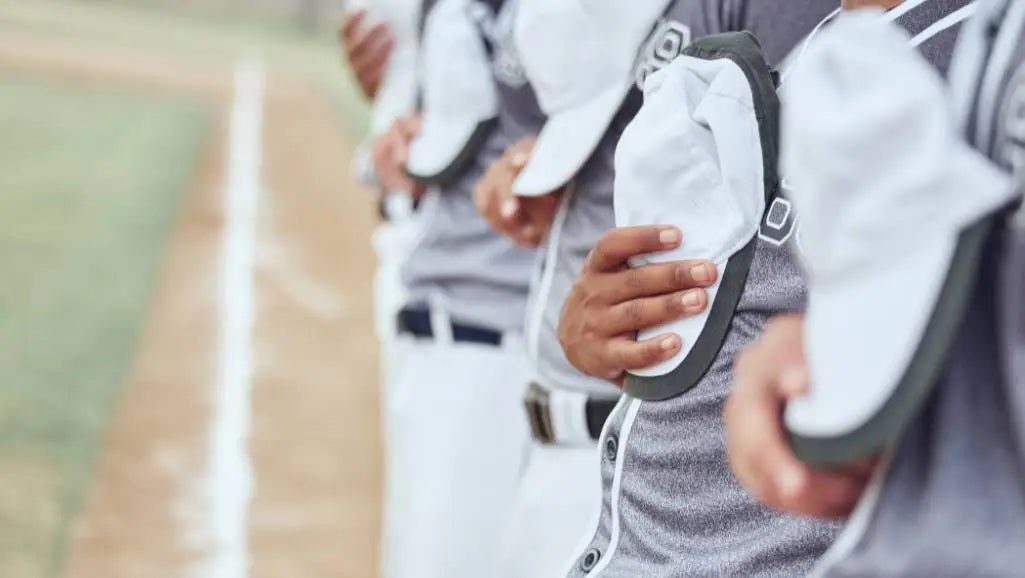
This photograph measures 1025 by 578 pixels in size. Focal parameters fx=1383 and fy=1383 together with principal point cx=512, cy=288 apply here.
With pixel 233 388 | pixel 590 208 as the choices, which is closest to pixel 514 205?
pixel 590 208

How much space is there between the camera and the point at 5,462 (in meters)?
4.12

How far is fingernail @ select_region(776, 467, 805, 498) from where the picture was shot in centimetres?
94

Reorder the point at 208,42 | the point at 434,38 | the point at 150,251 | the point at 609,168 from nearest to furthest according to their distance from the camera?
the point at 609,168 < the point at 434,38 < the point at 150,251 < the point at 208,42

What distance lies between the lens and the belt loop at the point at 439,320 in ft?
8.48

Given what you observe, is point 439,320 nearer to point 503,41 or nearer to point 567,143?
point 503,41

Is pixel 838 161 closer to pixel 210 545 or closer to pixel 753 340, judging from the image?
pixel 753 340

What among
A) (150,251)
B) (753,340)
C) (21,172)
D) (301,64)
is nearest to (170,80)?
(301,64)

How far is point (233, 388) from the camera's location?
539cm

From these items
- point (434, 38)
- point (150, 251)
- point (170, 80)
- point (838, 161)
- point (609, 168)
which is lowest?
point (838, 161)

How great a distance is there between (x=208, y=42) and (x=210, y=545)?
22214 millimetres

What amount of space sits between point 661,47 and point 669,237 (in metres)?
0.45

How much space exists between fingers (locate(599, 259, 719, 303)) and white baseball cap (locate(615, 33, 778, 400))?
0.04 ft

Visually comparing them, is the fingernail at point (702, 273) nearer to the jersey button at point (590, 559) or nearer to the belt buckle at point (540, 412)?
the jersey button at point (590, 559)

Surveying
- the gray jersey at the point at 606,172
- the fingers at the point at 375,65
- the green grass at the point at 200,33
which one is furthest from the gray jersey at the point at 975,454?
the green grass at the point at 200,33
